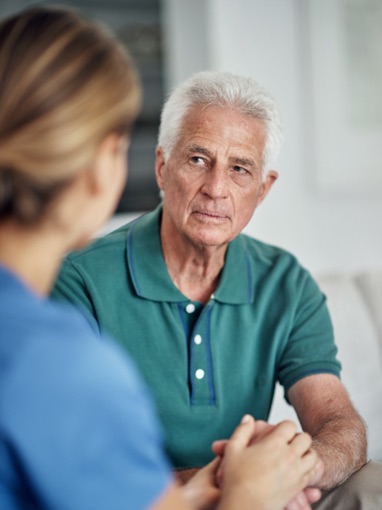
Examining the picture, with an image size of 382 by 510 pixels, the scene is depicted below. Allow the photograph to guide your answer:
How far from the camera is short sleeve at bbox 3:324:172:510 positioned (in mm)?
761

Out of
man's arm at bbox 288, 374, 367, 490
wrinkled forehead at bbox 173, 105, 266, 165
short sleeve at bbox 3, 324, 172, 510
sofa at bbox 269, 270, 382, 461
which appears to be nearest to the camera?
short sleeve at bbox 3, 324, 172, 510

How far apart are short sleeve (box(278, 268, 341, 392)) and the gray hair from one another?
1.11ft

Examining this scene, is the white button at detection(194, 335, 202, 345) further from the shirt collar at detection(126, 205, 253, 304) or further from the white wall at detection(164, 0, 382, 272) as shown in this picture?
the white wall at detection(164, 0, 382, 272)

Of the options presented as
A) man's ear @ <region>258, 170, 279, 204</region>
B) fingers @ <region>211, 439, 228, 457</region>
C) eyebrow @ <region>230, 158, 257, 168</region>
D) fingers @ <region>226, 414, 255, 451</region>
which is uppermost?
A: eyebrow @ <region>230, 158, 257, 168</region>

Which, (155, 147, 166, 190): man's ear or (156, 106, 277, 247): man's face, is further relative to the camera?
(155, 147, 166, 190): man's ear

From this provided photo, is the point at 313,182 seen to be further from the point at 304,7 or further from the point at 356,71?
the point at 304,7

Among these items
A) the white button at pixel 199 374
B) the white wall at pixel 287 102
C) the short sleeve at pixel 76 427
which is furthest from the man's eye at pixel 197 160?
the white wall at pixel 287 102

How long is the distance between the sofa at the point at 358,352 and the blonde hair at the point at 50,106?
1.54 m

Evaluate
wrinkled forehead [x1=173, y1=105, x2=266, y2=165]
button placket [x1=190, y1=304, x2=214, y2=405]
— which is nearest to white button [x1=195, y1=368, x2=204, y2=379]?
button placket [x1=190, y1=304, x2=214, y2=405]

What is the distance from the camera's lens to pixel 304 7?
321 centimetres

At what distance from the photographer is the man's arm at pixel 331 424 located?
1553mm

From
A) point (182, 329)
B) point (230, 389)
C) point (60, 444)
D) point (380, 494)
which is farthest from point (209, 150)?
point (60, 444)

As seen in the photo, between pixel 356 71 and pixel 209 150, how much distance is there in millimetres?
1830

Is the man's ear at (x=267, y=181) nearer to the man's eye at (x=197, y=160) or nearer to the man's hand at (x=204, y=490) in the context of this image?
the man's eye at (x=197, y=160)
